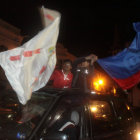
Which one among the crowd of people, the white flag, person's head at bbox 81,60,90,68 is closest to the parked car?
the white flag

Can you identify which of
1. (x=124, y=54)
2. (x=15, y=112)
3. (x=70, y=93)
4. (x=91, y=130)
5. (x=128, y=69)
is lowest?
(x=91, y=130)

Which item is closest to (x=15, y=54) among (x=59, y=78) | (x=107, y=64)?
(x=59, y=78)

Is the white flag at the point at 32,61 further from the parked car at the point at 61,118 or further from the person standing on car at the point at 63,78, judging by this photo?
the person standing on car at the point at 63,78

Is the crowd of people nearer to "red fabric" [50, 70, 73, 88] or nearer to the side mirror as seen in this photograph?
"red fabric" [50, 70, 73, 88]

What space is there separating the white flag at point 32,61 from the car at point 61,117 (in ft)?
0.98

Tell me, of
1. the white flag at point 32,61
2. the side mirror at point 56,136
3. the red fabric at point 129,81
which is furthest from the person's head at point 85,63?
the side mirror at point 56,136

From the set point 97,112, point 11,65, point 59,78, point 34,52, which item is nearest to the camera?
point 11,65

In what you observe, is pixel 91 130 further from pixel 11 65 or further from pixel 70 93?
pixel 11 65

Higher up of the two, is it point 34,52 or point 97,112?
point 34,52

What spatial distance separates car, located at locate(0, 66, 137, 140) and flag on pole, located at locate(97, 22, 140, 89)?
224cm

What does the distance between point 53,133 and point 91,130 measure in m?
0.79

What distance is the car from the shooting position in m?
2.57

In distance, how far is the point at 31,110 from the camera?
3045 mm

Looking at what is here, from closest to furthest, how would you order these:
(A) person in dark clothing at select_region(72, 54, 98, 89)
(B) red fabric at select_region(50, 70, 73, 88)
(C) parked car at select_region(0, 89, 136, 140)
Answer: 1. (C) parked car at select_region(0, 89, 136, 140)
2. (A) person in dark clothing at select_region(72, 54, 98, 89)
3. (B) red fabric at select_region(50, 70, 73, 88)
